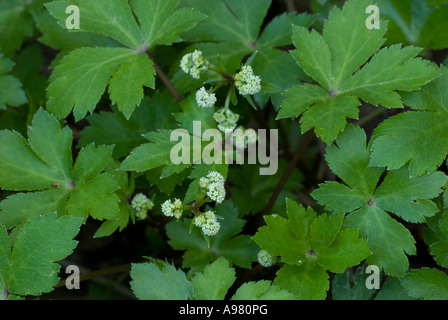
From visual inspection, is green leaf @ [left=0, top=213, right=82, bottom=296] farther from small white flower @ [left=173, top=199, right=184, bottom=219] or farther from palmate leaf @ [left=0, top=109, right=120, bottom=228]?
small white flower @ [left=173, top=199, right=184, bottom=219]

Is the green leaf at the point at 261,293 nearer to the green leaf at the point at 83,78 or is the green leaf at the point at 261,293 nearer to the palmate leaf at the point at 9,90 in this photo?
the green leaf at the point at 83,78

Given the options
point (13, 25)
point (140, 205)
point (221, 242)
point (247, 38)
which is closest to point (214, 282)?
point (221, 242)

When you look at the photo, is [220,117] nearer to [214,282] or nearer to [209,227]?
[209,227]

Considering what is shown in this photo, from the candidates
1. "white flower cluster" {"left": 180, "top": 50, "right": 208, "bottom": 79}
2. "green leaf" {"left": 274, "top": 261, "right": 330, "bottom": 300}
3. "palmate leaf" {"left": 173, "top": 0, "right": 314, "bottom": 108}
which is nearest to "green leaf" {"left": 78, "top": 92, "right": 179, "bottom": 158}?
"palmate leaf" {"left": 173, "top": 0, "right": 314, "bottom": 108}

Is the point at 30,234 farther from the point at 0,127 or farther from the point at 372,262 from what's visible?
the point at 372,262

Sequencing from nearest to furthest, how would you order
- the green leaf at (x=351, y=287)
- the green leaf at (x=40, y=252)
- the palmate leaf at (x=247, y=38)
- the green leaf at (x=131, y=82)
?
the green leaf at (x=40, y=252) → the green leaf at (x=131, y=82) → the green leaf at (x=351, y=287) → the palmate leaf at (x=247, y=38)

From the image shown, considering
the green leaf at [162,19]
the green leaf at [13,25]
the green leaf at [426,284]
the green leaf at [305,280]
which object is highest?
the green leaf at [13,25]

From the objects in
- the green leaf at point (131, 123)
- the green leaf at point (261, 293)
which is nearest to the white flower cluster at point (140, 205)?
the green leaf at point (131, 123)
